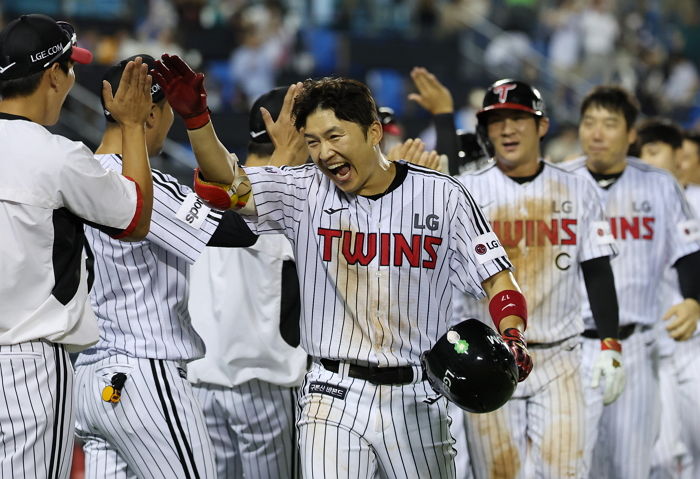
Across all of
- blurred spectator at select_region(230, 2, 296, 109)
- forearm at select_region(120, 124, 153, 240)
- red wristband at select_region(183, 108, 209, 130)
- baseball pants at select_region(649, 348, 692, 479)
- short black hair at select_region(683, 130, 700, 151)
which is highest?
blurred spectator at select_region(230, 2, 296, 109)

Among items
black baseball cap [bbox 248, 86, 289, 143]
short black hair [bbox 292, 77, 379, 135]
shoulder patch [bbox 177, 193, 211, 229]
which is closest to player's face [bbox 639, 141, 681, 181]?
black baseball cap [bbox 248, 86, 289, 143]

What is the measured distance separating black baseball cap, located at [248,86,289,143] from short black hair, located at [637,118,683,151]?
382 cm

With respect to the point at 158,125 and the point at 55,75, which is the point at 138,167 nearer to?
the point at 55,75

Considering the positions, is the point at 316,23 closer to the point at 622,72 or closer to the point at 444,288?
the point at 622,72

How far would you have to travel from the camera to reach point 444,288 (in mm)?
4828

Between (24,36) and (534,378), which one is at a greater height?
(24,36)

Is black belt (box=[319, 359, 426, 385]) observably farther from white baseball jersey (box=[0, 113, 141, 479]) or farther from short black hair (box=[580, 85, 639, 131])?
short black hair (box=[580, 85, 639, 131])

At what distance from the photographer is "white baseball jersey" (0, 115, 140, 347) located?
402 cm

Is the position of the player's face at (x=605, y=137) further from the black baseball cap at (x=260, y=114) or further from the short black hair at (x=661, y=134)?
the black baseball cap at (x=260, y=114)

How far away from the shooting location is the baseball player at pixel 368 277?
4555 millimetres

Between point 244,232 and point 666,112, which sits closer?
point 244,232

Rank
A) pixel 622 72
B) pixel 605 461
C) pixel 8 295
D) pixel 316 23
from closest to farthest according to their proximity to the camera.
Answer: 1. pixel 8 295
2. pixel 605 461
3. pixel 316 23
4. pixel 622 72

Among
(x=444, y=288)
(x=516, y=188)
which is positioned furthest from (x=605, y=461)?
(x=444, y=288)

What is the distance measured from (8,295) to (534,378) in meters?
3.09
